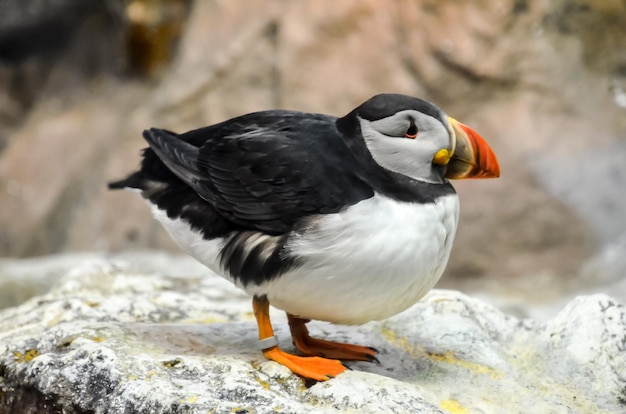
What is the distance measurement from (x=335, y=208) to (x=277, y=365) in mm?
502

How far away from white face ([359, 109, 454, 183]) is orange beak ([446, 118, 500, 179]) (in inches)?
1.3

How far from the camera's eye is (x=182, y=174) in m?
2.61

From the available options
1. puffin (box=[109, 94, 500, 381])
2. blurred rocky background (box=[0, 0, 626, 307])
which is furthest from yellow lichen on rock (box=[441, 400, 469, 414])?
blurred rocky background (box=[0, 0, 626, 307])

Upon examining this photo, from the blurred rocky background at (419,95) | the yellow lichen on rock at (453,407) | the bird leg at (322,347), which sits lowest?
the yellow lichen on rock at (453,407)

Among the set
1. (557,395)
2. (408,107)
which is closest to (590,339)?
(557,395)

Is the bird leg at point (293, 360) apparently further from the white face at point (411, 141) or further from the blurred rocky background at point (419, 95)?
the blurred rocky background at point (419, 95)

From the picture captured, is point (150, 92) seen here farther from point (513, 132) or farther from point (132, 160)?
point (513, 132)

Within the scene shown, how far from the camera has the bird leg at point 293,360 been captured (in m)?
2.45

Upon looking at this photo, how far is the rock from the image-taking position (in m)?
2.35

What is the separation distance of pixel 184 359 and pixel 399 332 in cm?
80

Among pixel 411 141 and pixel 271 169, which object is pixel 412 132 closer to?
pixel 411 141

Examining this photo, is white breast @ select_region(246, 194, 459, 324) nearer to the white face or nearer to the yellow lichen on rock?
the white face

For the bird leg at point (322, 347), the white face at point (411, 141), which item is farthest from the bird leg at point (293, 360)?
the white face at point (411, 141)

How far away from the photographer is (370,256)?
7.44 ft
